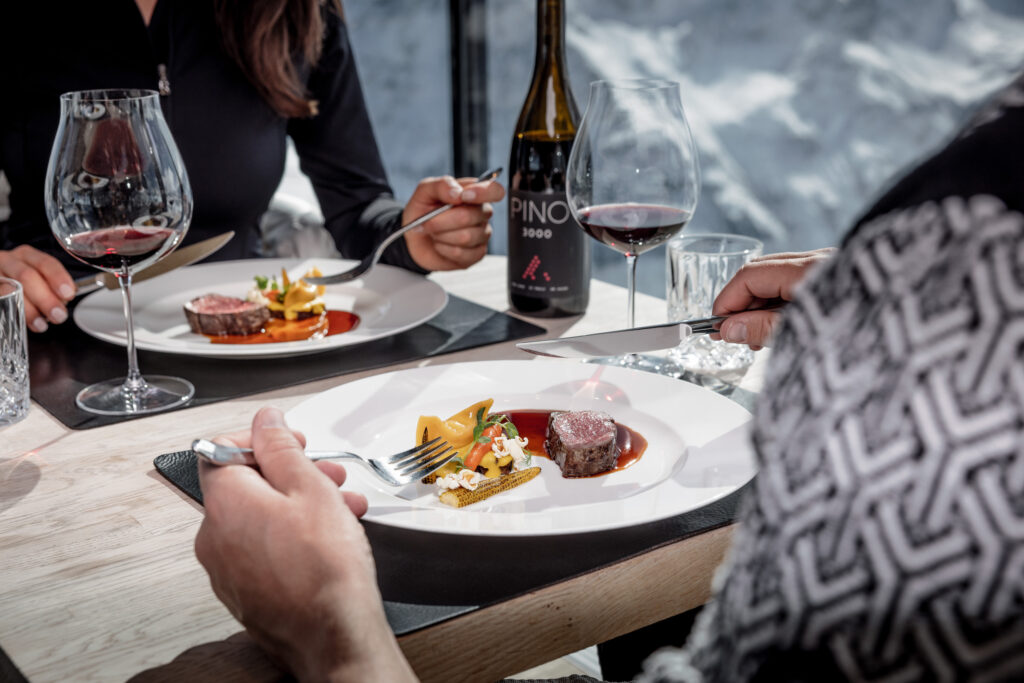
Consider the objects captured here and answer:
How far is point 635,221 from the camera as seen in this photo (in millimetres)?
1222

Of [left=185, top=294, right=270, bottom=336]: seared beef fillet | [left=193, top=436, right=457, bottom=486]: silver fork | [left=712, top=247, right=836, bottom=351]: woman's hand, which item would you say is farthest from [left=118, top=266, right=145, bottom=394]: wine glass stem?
[left=712, top=247, right=836, bottom=351]: woman's hand

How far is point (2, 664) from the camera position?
0.66m

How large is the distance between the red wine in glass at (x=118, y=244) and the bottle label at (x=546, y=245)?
1.76 feet

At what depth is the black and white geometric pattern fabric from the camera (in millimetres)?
310

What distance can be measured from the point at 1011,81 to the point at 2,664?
0.70 metres

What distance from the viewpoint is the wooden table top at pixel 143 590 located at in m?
0.65

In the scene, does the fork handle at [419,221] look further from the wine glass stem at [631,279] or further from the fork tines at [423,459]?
the fork tines at [423,459]

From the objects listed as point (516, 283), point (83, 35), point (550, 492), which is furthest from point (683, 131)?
point (83, 35)

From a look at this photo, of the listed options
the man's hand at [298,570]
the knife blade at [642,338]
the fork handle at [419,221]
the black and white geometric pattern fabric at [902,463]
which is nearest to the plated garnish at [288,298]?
the fork handle at [419,221]

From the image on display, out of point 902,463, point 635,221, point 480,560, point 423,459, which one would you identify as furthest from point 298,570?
point 635,221

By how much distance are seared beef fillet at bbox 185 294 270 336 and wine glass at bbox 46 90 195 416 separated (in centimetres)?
23

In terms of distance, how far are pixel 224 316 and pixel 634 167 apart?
617 millimetres

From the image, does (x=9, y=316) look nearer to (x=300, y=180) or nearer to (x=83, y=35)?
(x=83, y=35)

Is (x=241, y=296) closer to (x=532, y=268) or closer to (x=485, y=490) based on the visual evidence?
(x=532, y=268)
